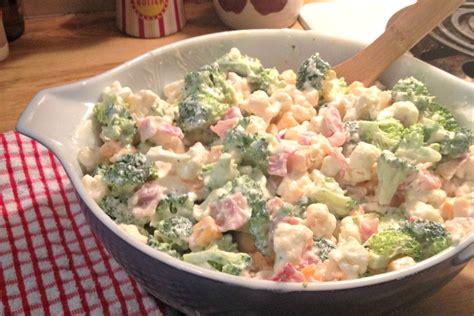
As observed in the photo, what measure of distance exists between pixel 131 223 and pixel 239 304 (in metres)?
0.18

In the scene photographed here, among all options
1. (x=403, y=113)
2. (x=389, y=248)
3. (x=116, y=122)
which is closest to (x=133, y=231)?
(x=116, y=122)

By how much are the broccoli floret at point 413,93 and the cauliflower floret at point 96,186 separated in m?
0.40

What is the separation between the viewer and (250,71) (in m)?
0.93

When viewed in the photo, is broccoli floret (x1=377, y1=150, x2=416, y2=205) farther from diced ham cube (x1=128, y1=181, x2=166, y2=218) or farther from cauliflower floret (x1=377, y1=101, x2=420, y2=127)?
diced ham cube (x1=128, y1=181, x2=166, y2=218)

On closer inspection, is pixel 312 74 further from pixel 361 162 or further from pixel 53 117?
pixel 53 117

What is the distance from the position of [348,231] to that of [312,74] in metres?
0.27

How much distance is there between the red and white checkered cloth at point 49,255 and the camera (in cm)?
80

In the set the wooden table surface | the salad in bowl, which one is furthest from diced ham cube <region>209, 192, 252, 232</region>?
the wooden table surface

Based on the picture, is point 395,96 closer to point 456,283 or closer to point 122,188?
point 456,283

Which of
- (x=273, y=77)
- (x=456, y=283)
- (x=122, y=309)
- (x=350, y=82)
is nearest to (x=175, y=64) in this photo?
(x=273, y=77)

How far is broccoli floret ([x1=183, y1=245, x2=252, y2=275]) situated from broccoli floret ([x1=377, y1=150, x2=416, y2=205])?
7.1 inches

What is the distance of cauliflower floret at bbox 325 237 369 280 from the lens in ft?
2.16

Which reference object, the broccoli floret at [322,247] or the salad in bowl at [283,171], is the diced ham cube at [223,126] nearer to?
the salad in bowl at [283,171]

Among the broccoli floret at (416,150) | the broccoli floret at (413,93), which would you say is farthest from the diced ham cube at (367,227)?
the broccoli floret at (413,93)
